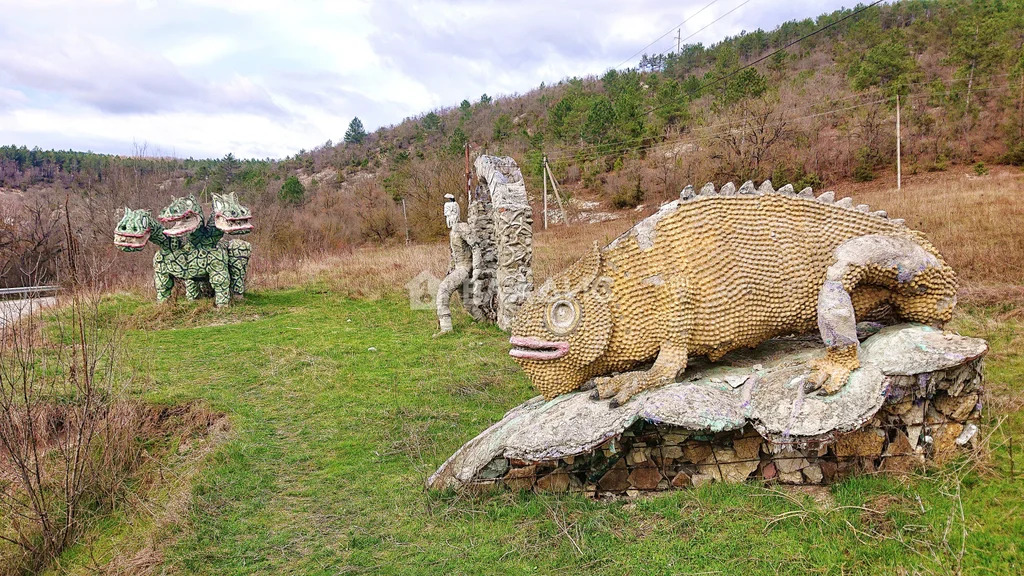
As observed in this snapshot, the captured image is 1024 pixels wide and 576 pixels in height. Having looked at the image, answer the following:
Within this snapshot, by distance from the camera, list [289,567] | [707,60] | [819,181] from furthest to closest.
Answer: [707,60] → [819,181] → [289,567]

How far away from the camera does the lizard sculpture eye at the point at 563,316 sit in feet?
12.0

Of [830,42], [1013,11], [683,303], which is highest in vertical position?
[830,42]

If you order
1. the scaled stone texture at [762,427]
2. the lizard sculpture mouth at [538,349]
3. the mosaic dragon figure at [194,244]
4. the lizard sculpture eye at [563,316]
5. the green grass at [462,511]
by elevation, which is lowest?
the green grass at [462,511]

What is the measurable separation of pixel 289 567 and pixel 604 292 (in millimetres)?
2518

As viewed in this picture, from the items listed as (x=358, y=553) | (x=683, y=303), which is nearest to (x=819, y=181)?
(x=683, y=303)

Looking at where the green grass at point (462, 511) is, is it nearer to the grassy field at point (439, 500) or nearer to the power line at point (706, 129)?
the grassy field at point (439, 500)

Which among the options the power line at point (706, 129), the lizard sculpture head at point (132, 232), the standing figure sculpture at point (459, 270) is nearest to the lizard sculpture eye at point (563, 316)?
the standing figure sculpture at point (459, 270)

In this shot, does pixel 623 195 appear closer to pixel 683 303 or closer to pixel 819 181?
pixel 819 181

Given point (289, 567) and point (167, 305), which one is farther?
point (167, 305)

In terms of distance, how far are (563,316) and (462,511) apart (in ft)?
4.61

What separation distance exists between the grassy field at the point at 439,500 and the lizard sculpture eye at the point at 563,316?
3.50 ft

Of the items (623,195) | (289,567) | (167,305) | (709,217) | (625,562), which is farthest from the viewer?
(623,195)

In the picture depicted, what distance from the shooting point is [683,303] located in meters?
3.50

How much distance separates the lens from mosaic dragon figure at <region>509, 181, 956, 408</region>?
11.2ft
